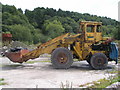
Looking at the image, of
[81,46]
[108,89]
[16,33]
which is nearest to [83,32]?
[81,46]

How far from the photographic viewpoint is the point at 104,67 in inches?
475

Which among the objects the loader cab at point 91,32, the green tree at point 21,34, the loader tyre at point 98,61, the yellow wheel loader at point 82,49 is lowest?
the loader tyre at point 98,61

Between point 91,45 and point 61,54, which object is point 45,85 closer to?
point 61,54

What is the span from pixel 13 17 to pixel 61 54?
5991 centimetres

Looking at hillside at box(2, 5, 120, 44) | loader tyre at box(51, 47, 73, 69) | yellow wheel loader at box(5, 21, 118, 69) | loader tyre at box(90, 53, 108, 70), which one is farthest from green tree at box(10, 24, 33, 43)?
loader tyre at box(90, 53, 108, 70)

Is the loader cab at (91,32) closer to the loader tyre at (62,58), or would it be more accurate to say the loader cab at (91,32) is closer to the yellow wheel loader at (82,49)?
the yellow wheel loader at (82,49)

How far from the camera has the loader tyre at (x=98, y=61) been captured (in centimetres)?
1203

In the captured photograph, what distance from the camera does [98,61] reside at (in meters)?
12.1

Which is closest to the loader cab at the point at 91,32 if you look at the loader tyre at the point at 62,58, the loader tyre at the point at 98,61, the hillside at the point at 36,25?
the loader tyre at the point at 98,61

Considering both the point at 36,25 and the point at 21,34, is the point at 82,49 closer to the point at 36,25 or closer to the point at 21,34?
the point at 21,34

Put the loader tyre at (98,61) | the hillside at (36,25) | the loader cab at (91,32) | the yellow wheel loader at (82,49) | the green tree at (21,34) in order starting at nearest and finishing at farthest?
the loader tyre at (98,61) < the yellow wheel loader at (82,49) < the loader cab at (91,32) < the green tree at (21,34) < the hillside at (36,25)

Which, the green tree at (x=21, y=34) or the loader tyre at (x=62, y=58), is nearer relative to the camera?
the loader tyre at (x=62, y=58)

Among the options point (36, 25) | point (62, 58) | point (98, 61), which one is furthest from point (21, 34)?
point (98, 61)

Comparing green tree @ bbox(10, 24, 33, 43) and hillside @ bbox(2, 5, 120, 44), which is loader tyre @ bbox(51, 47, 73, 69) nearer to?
hillside @ bbox(2, 5, 120, 44)
